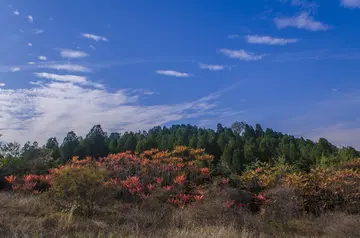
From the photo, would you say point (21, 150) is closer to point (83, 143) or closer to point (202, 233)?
point (83, 143)

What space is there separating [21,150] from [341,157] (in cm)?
1527

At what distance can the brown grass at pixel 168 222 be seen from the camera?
6056mm

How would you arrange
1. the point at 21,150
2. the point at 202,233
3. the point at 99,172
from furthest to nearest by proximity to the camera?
the point at 21,150
the point at 99,172
the point at 202,233

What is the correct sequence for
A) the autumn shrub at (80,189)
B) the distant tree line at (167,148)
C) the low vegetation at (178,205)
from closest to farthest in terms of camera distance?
the low vegetation at (178,205)
the autumn shrub at (80,189)
the distant tree line at (167,148)

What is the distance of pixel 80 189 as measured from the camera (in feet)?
25.7

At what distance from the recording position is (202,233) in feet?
19.4

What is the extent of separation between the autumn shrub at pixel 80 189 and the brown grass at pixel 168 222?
30 cm

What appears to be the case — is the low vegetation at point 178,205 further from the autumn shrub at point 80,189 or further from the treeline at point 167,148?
the treeline at point 167,148

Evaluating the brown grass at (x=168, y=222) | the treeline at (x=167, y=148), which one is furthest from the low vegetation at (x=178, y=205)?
the treeline at (x=167, y=148)

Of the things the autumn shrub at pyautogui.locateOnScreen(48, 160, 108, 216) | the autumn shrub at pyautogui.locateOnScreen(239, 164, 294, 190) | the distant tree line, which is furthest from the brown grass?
the distant tree line

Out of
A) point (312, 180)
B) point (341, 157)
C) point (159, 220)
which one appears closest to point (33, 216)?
point (159, 220)

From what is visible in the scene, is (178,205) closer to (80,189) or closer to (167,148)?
(80,189)

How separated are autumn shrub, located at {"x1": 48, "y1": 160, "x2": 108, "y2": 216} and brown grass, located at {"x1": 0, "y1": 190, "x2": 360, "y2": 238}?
0.99 ft

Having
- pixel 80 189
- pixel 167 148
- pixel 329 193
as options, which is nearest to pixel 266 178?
pixel 329 193
